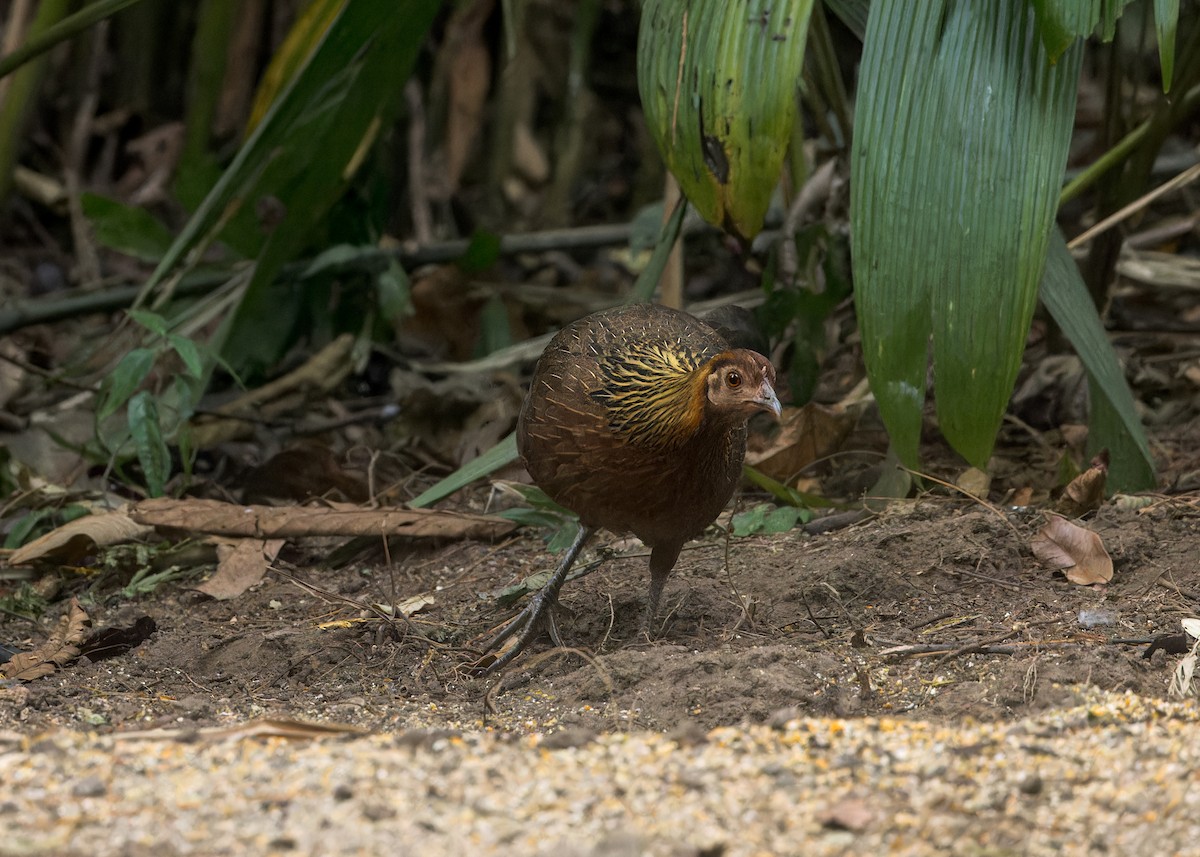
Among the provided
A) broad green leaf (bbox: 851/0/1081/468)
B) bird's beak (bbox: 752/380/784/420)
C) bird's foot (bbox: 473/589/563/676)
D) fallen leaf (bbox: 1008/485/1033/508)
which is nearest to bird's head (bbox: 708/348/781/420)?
bird's beak (bbox: 752/380/784/420)

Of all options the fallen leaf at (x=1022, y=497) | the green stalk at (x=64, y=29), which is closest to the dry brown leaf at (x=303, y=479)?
the green stalk at (x=64, y=29)

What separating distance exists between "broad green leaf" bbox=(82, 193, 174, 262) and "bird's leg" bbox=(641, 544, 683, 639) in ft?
9.24

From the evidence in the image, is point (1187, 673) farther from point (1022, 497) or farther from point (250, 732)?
point (250, 732)

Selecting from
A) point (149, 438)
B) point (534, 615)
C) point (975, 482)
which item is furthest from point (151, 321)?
point (975, 482)

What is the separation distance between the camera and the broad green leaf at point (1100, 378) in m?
3.67

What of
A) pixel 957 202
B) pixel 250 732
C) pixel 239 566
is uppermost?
pixel 957 202

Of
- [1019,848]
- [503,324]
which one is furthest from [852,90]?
[1019,848]

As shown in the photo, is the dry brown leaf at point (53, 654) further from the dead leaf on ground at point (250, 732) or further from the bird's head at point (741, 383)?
the bird's head at point (741, 383)

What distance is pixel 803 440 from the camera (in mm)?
4387

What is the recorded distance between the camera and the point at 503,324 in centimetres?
594

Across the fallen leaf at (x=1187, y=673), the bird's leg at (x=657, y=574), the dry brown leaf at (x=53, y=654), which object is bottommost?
the dry brown leaf at (x=53, y=654)

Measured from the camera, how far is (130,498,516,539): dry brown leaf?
13.3 feet

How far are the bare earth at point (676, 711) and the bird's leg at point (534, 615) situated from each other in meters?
0.07

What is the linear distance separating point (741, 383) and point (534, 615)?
33.1 inches
